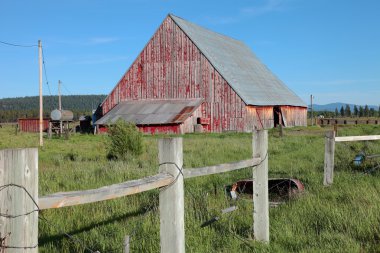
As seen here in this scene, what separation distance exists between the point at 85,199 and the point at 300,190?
5446 millimetres

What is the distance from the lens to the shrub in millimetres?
15289

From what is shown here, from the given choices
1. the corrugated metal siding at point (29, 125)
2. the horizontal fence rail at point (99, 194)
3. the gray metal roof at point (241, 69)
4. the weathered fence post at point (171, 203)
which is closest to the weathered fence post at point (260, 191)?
the weathered fence post at point (171, 203)

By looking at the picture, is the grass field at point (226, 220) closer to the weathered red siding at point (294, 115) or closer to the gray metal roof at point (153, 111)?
the gray metal roof at point (153, 111)

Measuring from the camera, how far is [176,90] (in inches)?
1329

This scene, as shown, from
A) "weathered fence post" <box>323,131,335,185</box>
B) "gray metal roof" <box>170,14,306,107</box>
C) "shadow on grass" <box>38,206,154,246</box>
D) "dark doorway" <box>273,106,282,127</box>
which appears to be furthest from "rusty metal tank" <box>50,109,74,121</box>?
"shadow on grass" <box>38,206,154,246</box>

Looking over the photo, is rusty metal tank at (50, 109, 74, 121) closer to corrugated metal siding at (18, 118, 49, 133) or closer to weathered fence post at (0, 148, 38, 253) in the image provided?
corrugated metal siding at (18, 118, 49, 133)

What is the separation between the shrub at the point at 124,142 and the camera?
50.2 ft

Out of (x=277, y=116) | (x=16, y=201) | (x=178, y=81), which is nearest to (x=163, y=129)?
(x=178, y=81)

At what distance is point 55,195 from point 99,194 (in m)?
0.33

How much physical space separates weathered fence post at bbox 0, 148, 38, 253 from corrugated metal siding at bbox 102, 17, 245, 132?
28.4 metres

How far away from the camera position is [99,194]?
304 cm

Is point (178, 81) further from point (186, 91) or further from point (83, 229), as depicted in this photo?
point (83, 229)

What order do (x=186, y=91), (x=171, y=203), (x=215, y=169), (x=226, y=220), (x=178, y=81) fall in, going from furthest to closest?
(x=178, y=81)
(x=186, y=91)
(x=226, y=220)
(x=215, y=169)
(x=171, y=203)

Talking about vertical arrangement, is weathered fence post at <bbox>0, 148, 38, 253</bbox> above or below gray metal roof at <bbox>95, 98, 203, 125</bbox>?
below
